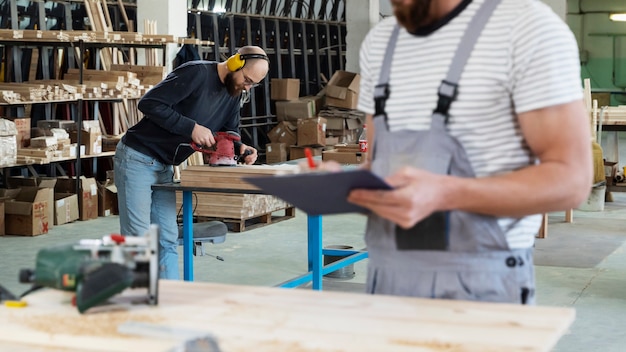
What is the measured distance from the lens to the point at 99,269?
2.03 m

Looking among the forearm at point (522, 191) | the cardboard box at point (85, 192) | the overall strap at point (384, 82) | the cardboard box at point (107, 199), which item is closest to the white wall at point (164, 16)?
the cardboard box at point (107, 199)

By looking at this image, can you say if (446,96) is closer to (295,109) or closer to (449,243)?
(449,243)

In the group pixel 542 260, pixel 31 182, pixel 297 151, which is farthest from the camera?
pixel 297 151

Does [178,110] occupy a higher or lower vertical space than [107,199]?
higher

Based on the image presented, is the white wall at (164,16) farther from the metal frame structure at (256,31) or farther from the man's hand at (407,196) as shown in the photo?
the man's hand at (407,196)

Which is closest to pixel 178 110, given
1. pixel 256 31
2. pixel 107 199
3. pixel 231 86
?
pixel 231 86

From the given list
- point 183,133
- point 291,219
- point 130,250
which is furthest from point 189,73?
point 291,219

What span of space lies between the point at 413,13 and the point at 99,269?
843 mm

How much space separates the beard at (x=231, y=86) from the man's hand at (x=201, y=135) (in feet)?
0.89

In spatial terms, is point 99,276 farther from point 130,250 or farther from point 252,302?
point 252,302

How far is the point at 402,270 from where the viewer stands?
2119 mm

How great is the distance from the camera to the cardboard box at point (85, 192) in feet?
31.0

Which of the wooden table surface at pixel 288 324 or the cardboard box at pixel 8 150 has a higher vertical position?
the wooden table surface at pixel 288 324

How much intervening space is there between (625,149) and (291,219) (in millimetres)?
10719
